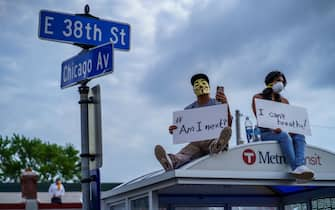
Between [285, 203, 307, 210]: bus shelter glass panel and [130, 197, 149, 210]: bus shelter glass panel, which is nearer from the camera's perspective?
[130, 197, 149, 210]: bus shelter glass panel

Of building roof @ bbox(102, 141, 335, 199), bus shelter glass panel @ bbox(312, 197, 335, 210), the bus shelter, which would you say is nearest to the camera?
building roof @ bbox(102, 141, 335, 199)

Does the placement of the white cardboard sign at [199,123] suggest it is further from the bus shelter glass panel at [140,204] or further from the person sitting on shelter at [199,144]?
the bus shelter glass panel at [140,204]

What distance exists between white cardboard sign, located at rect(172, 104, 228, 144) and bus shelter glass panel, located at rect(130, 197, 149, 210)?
940 millimetres

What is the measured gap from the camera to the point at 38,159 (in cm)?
5341

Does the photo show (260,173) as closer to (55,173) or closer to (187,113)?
(187,113)

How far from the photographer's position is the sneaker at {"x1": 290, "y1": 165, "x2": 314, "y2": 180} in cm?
884

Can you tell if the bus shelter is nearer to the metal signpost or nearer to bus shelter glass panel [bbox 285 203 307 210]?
bus shelter glass panel [bbox 285 203 307 210]

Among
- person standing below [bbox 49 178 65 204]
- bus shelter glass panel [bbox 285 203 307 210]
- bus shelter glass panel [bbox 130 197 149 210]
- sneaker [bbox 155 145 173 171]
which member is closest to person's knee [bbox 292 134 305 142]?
bus shelter glass panel [bbox 285 203 307 210]

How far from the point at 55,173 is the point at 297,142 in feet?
146

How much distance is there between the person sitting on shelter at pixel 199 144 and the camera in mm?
8508

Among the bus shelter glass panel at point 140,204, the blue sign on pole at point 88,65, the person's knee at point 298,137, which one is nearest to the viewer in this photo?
the blue sign on pole at point 88,65

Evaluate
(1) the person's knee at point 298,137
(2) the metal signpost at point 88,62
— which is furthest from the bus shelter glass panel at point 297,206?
(2) the metal signpost at point 88,62

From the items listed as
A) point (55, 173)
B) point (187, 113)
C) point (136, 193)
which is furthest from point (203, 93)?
point (55, 173)

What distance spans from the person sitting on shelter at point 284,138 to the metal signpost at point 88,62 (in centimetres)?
315
